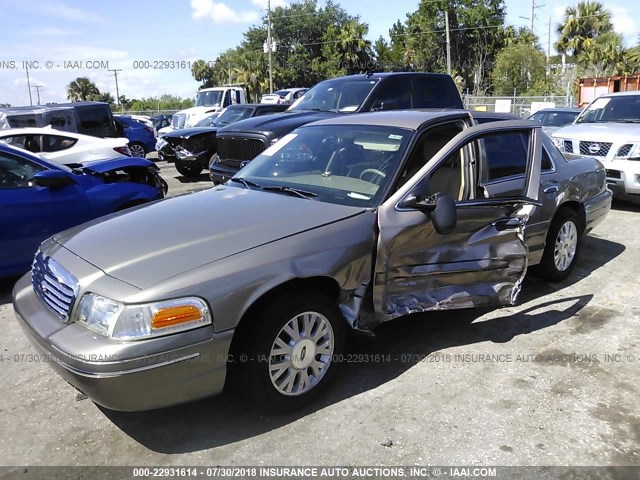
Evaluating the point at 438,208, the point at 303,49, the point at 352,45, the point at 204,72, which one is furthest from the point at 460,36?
the point at 438,208

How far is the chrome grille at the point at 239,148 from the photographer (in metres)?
7.81

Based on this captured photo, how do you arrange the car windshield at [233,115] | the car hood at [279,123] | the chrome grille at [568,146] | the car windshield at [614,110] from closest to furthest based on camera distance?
the car hood at [279,123] < the chrome grille at [568,146] < the car windshield at [614,110] < the car windshield at [233,115]

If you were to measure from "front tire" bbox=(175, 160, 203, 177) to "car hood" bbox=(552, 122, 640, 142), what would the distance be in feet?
24.0

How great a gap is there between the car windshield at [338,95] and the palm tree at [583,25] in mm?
40188

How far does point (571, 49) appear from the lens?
44156mm

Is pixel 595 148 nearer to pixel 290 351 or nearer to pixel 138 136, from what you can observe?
pixel 290 351

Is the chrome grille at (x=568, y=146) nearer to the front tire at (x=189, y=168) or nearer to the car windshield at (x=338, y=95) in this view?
the car windshield at (x=338, y=95)

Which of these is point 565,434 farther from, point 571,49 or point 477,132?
point 571,49

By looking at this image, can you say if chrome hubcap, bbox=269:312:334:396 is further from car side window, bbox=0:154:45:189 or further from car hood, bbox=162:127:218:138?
car hood, bbox=162:127:218:138

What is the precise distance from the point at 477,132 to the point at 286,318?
211 centimetres

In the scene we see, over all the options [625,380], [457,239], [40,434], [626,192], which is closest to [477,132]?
[457,239]

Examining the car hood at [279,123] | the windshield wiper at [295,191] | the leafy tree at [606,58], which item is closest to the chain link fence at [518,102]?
the leafy tree at [606,58]

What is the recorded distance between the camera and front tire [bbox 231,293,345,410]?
291 cm

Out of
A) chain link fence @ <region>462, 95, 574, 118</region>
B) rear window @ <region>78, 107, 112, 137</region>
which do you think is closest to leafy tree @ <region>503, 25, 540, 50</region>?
chain link fence @ <region>462, 95, 574, 118</region>
